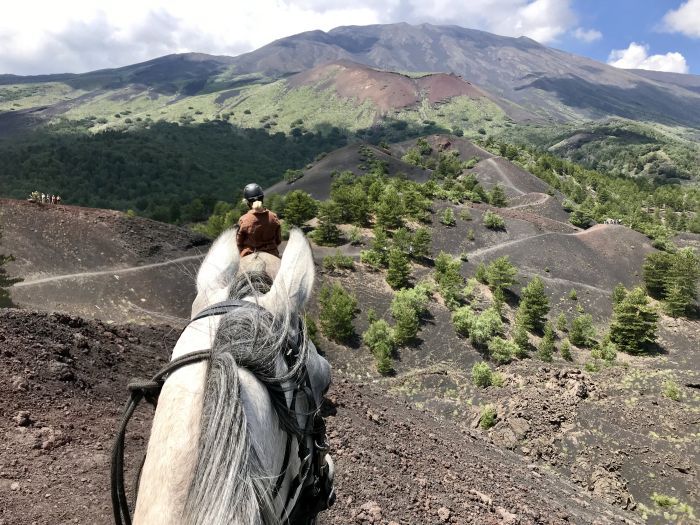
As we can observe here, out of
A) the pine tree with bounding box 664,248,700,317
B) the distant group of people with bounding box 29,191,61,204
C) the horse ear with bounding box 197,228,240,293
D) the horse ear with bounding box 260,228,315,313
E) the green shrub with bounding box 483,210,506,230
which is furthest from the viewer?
the green shrub with bounding box 483,210,506,230

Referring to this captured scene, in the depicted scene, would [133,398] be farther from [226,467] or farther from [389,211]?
[389,211]

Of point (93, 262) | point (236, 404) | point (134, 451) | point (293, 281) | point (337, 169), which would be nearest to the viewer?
point (236, 404)

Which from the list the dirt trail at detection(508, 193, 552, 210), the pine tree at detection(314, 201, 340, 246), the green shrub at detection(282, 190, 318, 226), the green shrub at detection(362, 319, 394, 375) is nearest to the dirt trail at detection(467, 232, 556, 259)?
the pine tree at detection(314, 201, 340, 246)

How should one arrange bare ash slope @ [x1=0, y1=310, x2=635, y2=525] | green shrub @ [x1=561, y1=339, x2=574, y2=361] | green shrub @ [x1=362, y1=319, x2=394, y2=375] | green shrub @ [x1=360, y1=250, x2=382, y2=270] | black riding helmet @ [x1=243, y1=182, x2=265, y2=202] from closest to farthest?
black riding helmet @ [x1=243, y1=182, x2=265, y2=202] < bare ash slope @ [x1=0, y1=310, x2=635, y2=525] < green shrub @ [x1=362, y1=319, x2=394, y2=375] < green shrub @ [x1=561, y1=339, x2=574, y2=361] < green shrub @ [x1=360, y1=250, x2=382, y2=270]

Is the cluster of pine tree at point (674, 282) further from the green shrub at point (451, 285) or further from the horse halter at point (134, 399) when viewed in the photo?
the horse halter at point (134, 399)

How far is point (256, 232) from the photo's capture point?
3.14 metres

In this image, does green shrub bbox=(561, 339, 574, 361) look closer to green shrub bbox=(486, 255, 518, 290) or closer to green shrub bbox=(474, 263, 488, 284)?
green shrub bbox=(486, 255, 518, 290)

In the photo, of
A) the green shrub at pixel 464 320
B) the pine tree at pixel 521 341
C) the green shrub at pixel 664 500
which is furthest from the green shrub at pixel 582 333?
the green shrub at pixel 664 500

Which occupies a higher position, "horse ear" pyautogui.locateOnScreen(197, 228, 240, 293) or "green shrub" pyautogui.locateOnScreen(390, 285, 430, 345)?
"horse ear" pyautogui.locateOnScreen(197, 228, 240, 293)

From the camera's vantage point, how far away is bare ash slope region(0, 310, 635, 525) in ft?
17.5

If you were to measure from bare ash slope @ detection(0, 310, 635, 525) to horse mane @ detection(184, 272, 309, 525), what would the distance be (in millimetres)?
3543

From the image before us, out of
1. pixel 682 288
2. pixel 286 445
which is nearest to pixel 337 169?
pixel 682 288

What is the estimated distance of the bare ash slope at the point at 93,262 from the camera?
62.6ft

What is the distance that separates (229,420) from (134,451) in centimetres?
624
